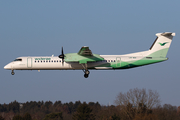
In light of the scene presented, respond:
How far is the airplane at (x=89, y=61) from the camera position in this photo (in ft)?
114

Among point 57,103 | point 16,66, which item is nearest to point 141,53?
point 16,66

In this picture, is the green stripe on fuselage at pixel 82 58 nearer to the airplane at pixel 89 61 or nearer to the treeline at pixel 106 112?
the airplane at pixel 89 61

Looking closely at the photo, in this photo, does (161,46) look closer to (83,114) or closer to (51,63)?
(51,63)

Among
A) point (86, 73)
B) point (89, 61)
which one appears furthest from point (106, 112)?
point (89, 61)

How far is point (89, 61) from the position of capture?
34.8 m

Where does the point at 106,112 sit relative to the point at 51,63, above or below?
below

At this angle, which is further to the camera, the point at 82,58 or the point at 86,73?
the point at 86,73

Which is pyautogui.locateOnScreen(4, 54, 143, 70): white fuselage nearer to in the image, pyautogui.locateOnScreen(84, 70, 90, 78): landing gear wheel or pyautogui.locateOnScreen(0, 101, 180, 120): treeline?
pyautogui.locateOnScreen(84, 70, 90, 78): landing gear wheel

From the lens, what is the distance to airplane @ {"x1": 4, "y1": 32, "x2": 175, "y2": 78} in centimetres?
3466

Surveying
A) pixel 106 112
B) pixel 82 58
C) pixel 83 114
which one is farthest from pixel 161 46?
pixel 106 112

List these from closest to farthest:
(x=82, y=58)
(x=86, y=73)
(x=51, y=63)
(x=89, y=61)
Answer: (x=82, y=58), (x=89, y=61), (x=51, y=63), (x=86, y=73)

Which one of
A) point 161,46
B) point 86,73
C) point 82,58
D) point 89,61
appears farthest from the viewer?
point 161,46

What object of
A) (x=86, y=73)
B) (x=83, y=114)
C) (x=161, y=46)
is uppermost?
(x=161, y=46)

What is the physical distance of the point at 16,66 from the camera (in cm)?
3559
